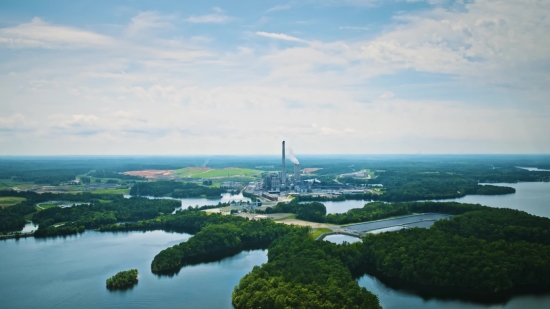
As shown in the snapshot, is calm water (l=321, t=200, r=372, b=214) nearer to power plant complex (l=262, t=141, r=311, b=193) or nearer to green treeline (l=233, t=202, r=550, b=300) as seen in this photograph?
power plant complex (l=262, t=141, r=311, b=193)

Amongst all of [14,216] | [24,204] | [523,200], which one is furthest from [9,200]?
[523,200]

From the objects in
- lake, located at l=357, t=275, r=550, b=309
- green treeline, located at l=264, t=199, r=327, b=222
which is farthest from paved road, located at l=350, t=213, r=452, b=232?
lake, located at l=357, t=275, r=550, b=309

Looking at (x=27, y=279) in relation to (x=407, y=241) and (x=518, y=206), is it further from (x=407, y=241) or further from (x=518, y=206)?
(x=518, y=206)

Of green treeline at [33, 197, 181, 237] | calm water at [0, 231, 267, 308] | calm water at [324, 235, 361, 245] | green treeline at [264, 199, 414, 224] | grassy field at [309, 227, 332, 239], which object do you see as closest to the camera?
calm water at [0, 231, 267, 308]

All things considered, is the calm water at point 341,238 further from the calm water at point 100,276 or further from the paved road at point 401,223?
the calm water at point 100,276

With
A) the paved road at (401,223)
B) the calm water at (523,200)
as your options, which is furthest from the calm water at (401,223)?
the calm water at (523,200)

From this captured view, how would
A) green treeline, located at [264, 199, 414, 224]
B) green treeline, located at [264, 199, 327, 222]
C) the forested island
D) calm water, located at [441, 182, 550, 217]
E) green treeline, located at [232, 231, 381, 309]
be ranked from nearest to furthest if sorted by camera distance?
green treeline, located at [232, 231, 381, 309], the forested island, green treeline, located at [264, 199, 414, 224], green treeline, located at [264, 199, 327, 222], calm water, located at [441, 182, 550, 217]

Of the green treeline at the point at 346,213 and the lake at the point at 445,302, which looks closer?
the lake at the point at 445,302
